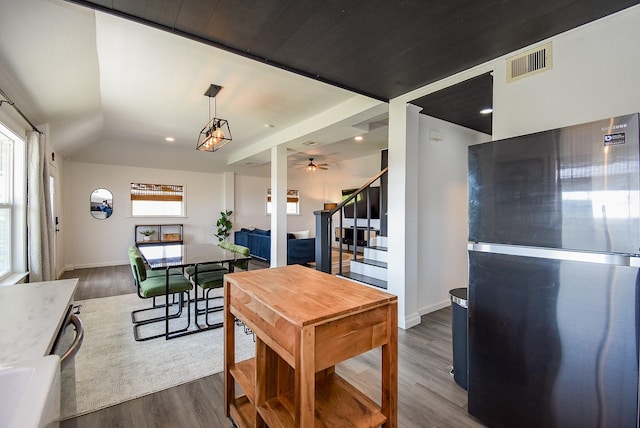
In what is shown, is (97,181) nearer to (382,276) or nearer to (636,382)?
(382,276)

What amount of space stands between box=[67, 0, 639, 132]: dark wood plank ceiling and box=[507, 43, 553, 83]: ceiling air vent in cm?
8

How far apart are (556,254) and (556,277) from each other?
0.12 meters

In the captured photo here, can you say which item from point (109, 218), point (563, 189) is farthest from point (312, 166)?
point (563, 189)

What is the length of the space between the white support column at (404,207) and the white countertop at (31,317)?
2.74 m

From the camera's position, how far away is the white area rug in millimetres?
1987

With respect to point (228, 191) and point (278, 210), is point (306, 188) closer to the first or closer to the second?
point (228, 191)

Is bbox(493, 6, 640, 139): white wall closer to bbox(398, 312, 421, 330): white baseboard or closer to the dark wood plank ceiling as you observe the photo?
the dark wood plank ceiling

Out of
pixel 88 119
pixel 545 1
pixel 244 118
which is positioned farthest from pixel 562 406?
pixel 88 119

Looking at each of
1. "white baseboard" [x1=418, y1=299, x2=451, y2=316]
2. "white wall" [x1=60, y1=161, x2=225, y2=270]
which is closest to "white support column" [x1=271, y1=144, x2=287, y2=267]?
"white baseboard" [x1=418, y1=299, x2=451, y2=316]

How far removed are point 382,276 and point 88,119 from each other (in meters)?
4.89

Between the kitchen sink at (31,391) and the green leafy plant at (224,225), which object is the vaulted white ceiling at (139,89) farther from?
the green leafy plant at (224,225)

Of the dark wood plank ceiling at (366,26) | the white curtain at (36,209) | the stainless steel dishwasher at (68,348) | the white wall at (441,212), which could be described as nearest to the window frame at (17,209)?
the white curtain at (36,209)

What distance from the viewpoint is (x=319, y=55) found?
7.40ft

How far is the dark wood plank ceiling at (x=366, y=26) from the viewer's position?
170 centimetres
